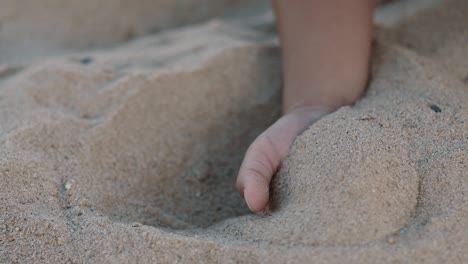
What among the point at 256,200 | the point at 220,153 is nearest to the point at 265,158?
the point at 256,200

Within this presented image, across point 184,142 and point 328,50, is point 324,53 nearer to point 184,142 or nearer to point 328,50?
point 328,50

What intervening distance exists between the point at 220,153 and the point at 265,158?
28cm

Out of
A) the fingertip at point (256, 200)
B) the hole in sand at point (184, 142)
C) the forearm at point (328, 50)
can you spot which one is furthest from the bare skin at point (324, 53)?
the fingertip at point (256, 200)

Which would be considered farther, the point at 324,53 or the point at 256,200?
the point at 324,53

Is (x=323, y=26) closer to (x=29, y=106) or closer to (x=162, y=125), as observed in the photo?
(x=162, y=125)

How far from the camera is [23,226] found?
0.98 metres

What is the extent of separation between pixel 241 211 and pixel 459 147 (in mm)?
452

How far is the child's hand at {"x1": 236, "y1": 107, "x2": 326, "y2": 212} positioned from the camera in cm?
104

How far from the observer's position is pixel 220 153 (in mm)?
1368

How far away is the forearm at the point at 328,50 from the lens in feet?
4.33

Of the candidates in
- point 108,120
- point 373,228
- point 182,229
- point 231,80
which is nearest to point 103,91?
point 108,120

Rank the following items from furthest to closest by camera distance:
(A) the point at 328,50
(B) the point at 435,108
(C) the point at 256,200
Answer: (A) the point at 328,50 < (B) the point at 435,108 < (C) the point at 256,200

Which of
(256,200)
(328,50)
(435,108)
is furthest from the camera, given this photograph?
(328,50)

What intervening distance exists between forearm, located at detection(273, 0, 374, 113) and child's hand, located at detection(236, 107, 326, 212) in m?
0.11
